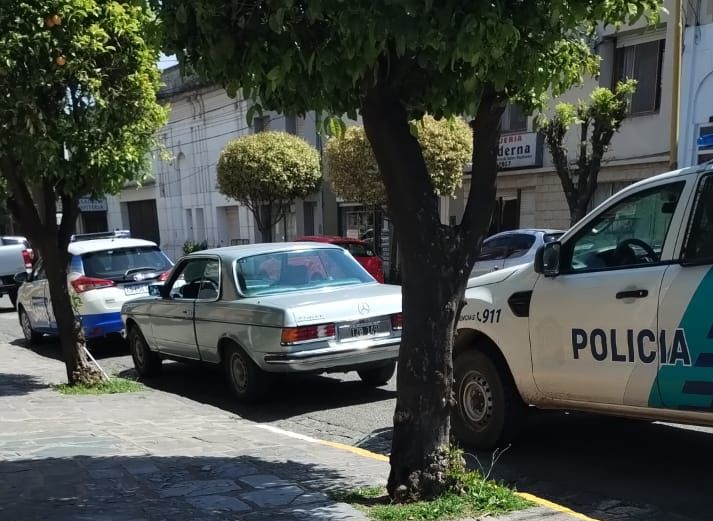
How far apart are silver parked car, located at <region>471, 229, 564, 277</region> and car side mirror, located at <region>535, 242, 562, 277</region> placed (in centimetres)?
795

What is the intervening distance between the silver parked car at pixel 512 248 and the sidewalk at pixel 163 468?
749 centimetres

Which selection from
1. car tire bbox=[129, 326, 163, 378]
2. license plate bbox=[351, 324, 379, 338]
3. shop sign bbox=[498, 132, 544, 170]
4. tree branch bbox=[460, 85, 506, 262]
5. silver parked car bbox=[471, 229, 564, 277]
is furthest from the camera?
shop sign bbox=[498, 132, 544, 170]

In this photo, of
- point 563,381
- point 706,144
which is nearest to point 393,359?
point 563,381

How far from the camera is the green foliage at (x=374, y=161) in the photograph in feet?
58.5

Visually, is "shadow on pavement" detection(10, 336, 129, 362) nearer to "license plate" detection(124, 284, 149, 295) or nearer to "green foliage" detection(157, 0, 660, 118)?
"license plate" detection(124, 284, 149, 295)

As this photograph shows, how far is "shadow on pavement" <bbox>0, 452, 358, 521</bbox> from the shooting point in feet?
13.3

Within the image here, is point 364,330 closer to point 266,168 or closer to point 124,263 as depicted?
point 124,263

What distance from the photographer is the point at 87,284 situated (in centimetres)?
1090

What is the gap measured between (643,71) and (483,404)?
13.6 meters

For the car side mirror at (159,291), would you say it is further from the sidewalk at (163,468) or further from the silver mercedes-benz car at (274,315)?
the sidewalk at (163,468)

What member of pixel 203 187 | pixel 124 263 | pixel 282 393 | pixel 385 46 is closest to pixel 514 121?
pixel 124 263

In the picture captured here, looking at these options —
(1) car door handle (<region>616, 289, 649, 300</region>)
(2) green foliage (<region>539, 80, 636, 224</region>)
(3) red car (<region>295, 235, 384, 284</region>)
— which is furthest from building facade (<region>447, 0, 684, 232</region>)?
(1) car door handle (<region>616, 289, 649, 300</region>)

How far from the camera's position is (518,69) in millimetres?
3758

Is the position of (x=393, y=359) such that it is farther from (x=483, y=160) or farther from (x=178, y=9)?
(x=178, y=9)
